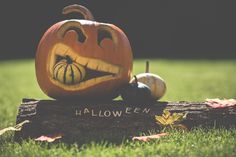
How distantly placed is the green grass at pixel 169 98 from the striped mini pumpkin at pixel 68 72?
604 mm

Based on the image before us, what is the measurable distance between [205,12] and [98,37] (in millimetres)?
11805

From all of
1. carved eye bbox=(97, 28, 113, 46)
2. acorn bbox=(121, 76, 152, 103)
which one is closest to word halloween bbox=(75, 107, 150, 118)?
acorn bbox=(121, 76, 152, 103)

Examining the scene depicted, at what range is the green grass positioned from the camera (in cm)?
355

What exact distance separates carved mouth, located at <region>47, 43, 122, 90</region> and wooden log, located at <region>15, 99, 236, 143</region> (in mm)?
187

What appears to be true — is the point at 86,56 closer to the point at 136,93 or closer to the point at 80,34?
the point at 80,34

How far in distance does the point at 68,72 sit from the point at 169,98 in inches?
105

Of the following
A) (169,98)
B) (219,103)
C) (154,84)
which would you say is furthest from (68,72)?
(169,98)

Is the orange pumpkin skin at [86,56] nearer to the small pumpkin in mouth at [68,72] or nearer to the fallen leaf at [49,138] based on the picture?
the small pumpkin in mouth at [68,72]

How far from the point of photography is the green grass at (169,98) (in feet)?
11.7

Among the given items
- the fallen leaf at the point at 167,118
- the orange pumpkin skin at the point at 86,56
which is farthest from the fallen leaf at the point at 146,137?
the orange pumpkin skin at the point at 86,56

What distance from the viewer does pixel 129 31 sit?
15.8 meters

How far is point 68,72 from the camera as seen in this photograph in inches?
172

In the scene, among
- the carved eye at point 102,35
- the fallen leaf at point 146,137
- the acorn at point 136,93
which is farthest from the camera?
the carved eye at point 102,35

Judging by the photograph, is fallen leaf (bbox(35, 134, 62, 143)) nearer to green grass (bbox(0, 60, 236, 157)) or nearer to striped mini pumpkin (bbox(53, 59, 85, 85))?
green grass (bbox(0, 60, 236, 157))
